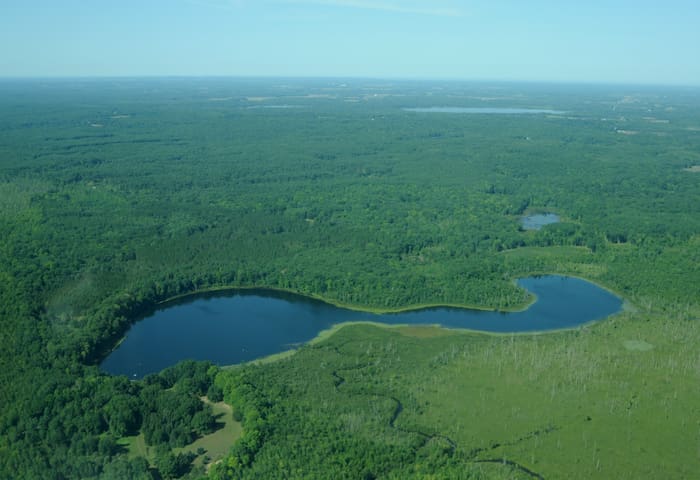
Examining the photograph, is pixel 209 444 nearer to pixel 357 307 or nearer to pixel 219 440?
pixel 219 440

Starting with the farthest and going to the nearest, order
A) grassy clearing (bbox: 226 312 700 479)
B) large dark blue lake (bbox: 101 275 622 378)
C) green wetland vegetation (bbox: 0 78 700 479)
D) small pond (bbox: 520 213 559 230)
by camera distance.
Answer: small pond (bbox: 520 213 559 230)
large dark blue lake (bbox: 101 275 622 378)
grassy clearing (bbox: 226 312 700 479)
green wetland vegetation (bbox: 0 78 700 479)

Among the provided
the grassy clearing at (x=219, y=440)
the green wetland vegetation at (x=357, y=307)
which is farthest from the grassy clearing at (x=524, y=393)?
the grassy clearing at (x=219, y=440)

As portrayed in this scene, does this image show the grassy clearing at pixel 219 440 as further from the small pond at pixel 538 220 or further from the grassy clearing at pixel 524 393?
the small pond at pixel 538 220

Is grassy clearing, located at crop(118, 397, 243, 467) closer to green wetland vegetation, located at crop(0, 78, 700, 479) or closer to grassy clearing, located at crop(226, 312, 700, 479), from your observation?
green wetland vegetation, located at crop(0, 78, 700, 479)

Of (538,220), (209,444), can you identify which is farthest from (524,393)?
(538,220)

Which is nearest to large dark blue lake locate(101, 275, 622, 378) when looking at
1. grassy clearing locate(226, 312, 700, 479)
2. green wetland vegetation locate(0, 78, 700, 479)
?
green wetland vegetation locate(0, 78, 700, 479)

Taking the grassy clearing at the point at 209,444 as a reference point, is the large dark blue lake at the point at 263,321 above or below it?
above
